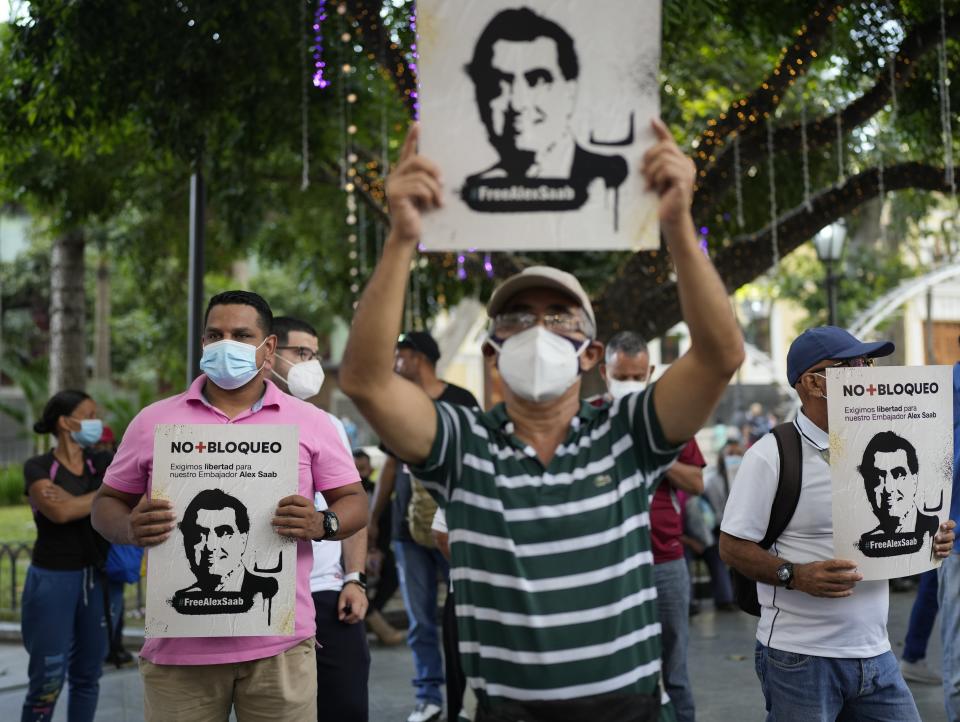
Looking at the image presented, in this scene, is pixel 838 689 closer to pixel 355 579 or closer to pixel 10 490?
pixel 355 579

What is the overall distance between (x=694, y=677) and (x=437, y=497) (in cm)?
→ 585

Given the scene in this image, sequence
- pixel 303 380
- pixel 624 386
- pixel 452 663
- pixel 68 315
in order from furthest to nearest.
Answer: pixel 68 315
pixel 624 386
pixel 452 663
pixel 303 380

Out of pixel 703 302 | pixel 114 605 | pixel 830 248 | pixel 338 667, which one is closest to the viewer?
pixel 703 302

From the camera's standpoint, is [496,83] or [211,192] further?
[211,192]

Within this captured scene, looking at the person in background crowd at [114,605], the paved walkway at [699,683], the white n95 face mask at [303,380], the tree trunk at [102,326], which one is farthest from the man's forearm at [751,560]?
the tree trunk at [102,326]

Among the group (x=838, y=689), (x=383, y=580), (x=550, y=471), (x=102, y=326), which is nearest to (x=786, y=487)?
(x=838, y=689)

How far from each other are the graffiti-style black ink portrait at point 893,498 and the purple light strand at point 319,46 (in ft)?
24.2

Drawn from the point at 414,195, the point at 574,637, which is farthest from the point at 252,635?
the point at 414,195

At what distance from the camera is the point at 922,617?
7.05 m

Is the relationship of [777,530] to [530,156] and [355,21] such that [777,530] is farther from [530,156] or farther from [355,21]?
[355,21]

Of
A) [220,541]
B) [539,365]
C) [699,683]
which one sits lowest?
[699,683]

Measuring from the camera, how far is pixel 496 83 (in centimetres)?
264

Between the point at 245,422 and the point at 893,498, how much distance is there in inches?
83.3

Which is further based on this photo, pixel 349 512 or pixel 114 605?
pixel 114 605
